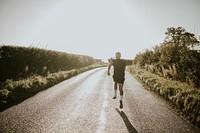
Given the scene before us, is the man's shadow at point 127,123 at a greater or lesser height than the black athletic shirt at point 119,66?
lesser

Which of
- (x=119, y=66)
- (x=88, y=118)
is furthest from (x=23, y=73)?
(x=88, y=118)

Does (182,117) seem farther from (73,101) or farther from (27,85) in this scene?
(27,85)

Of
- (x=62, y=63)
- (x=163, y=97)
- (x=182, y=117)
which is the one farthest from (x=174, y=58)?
(x=62, y=63)

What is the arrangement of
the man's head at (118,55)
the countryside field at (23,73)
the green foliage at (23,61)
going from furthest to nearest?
the green foliage at (23,61) → the countryside field at (23,73) → the man's head at (118,55)

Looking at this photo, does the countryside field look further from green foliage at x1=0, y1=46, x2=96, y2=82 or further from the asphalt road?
the asphalt road

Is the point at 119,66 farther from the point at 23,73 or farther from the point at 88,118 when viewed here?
the point at 23,73

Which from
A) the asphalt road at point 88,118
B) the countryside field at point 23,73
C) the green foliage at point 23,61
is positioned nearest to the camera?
the asphalt road at point 88,118

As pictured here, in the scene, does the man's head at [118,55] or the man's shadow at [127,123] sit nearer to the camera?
the man's shadow at [127,123]

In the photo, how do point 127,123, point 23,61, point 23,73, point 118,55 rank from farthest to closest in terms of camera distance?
point 23,61 → point 23,73 → point 118,55 → point 127,123

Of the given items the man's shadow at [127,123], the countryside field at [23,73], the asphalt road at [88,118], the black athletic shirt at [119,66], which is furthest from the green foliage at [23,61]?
the man's shadow at [127,123]

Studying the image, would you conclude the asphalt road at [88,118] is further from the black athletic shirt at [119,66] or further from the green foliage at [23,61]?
the green foliage at [23,61]

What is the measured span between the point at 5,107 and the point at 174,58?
1425 cm

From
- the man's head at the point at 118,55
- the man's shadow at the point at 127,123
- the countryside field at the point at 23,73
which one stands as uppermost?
the man's head at the point at 118,55

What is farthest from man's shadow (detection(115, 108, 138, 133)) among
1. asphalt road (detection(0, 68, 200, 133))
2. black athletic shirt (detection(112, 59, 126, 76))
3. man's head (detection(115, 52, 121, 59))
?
man's head (detection(115, 52, 121, 59))
